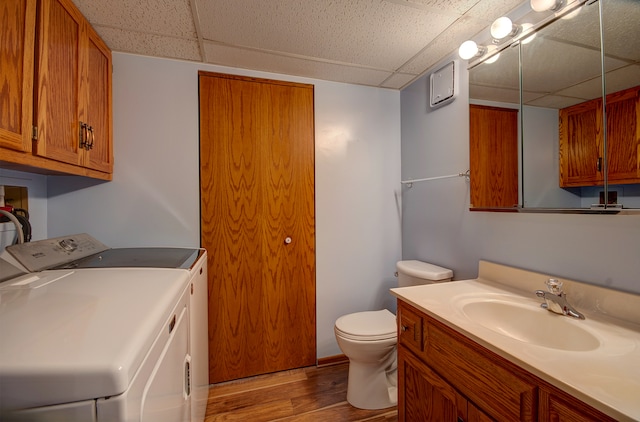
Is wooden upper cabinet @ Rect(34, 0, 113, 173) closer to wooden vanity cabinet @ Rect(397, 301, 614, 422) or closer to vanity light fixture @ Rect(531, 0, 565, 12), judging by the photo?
wooden vanity cabinet @ Rect(397, 301, 614, 422)

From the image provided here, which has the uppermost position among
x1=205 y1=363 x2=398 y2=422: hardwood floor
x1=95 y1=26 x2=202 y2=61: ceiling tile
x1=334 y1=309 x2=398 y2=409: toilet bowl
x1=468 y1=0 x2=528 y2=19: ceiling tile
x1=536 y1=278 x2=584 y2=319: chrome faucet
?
x1=95 y1=26 x2=202 y2=61: ceiling tile

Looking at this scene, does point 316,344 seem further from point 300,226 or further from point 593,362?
point 593,362

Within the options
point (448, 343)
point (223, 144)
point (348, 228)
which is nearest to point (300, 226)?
point (348, 228)

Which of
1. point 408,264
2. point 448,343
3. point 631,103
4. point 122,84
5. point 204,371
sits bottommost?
point 204,371

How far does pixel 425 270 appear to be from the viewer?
1.69 meters

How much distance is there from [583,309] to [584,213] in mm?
366

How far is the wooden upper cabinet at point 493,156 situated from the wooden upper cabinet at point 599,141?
0.22 meters

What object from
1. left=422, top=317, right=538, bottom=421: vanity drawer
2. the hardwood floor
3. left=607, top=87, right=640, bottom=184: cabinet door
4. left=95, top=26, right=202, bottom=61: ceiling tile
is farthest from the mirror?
left=95, top=26, right=202, bottom=61: ceiling tile

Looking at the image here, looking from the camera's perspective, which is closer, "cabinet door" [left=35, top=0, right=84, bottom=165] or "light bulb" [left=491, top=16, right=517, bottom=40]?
"cabinet door" [left=35, top=0, right=84, bottom=165]

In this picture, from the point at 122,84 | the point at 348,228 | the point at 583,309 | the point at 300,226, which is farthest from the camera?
the point at 348,228

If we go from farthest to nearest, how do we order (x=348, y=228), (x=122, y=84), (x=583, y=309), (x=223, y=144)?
1. (x=348, y=228)
2. (x=223, y=144)
3. (x=122, y=84)
4. (x=583, y=309)

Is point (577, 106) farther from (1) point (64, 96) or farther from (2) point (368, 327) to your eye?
(1) point (64, 96)

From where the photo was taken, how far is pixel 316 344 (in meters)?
2.02

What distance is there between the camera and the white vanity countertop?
571 mm
